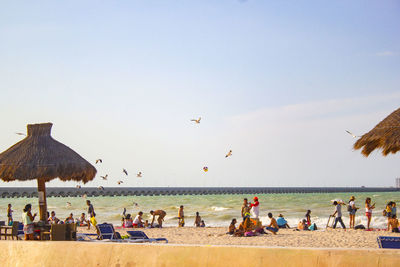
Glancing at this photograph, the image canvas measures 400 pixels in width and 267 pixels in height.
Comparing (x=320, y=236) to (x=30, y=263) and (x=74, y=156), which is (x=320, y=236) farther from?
(x=30, y=263)

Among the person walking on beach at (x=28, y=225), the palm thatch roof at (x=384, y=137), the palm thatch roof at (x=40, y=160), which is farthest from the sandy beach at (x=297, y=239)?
the person walking on beach at (x=28, y=225)

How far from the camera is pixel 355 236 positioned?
17531 mm

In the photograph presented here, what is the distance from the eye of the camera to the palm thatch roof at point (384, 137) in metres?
10.2

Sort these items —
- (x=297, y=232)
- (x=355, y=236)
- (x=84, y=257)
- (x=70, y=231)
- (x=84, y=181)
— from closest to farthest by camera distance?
(x=84, y=257) → (x=70, y=231) → (x=84, y=181) → (x=355, y=236) → (x=297, y=232)

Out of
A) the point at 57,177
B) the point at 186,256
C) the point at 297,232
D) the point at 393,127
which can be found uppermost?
the point at 393,127

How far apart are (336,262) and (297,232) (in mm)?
15209

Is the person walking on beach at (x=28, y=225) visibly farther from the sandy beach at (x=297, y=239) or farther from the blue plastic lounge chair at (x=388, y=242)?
the blue plastic lounge chair at (x=388, y=242)

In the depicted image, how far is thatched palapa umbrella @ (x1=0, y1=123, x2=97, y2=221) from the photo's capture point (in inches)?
522

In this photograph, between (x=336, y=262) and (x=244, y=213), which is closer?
(x=336, y=262)


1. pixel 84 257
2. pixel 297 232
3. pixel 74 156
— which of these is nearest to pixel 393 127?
pixel 84 257

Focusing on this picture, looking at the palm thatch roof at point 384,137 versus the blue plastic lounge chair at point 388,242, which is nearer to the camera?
the blue plastic lounge chair at point 388,242

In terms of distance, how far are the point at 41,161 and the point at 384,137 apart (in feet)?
27.3

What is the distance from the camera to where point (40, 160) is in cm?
1338

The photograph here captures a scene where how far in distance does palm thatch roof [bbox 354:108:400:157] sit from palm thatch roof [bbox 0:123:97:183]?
7.35 m
